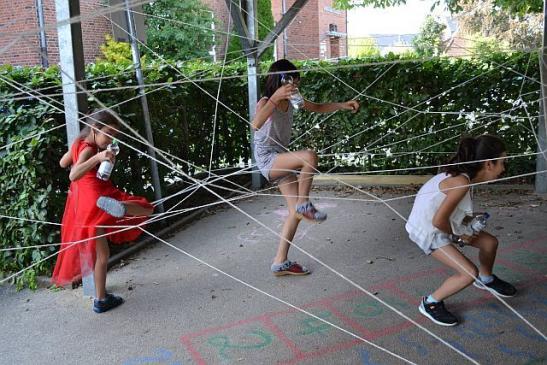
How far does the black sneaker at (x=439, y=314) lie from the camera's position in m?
2.99

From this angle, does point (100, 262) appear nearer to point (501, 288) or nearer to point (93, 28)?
point (501, 288)

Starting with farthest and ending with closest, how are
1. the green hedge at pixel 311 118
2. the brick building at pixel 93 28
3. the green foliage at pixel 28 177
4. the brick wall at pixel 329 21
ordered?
the brick wall at pixel 329 21
the brick building at pixel 93 28
the green hedge at pixel 311 118
the green foliage at pixel 28 177

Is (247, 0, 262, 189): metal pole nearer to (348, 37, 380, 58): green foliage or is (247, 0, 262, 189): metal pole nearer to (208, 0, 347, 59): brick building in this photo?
(348, 37, 380, 58): green foliage

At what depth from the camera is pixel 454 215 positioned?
9.73 ft

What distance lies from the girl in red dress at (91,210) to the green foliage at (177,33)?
1157 cm

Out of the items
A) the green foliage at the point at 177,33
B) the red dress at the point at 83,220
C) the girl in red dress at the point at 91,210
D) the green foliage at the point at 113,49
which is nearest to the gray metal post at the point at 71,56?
the girl in red dress at the point at 91,210

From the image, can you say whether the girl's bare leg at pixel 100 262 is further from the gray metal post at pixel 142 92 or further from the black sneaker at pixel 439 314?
the black sneaker at pixel 439 314

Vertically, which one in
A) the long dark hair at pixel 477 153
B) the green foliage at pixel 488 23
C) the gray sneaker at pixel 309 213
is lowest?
the gray sneaker at pixel 309 213

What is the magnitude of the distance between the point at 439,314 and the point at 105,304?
211cm

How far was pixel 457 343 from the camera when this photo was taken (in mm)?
2789

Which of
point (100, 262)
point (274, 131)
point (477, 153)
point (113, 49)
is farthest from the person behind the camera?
point (113, 49)

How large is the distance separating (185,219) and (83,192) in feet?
7.81

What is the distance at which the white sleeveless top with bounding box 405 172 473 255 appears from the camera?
2934 mm

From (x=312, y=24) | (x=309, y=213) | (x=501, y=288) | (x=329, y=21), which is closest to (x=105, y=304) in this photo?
(x=309, y=213)
